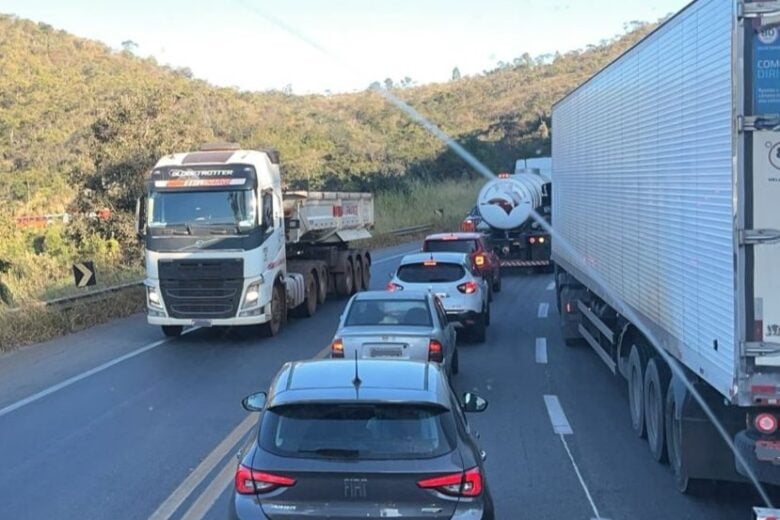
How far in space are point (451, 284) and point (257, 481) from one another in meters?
10.8

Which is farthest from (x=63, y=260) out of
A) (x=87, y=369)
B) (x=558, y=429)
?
(x=558, y=429)

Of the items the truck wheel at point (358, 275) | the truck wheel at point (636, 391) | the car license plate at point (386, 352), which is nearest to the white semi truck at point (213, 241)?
the car license plate at point (386, 352)

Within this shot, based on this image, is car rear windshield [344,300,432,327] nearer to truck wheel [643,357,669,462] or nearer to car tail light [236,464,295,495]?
truck wheel [643,357,669,462]

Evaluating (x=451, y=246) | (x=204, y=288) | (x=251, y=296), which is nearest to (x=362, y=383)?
(x=251, y=296)

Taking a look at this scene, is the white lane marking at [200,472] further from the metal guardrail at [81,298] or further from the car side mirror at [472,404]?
the metal guardrail at [81,298]

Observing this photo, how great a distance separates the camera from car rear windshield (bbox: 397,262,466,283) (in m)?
15.6

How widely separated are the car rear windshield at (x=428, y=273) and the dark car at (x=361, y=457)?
33.5 feet

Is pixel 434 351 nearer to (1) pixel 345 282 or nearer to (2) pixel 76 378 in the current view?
(2) pixel 76 378

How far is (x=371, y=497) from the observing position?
15.3 feet

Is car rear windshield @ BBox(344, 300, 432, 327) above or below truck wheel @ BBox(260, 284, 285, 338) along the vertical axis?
above

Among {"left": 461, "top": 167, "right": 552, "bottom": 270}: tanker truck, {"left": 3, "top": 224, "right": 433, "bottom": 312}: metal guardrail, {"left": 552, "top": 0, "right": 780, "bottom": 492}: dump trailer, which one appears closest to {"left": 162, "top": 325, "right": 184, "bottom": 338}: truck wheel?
{"left": 3, "top": 224, "right": 433, "bottom": 312}: metal guardrail

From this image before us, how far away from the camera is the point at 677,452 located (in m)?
7.32

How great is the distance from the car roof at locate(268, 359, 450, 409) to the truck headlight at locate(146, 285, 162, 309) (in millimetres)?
11052

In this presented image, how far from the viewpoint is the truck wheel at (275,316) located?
16984 mm
